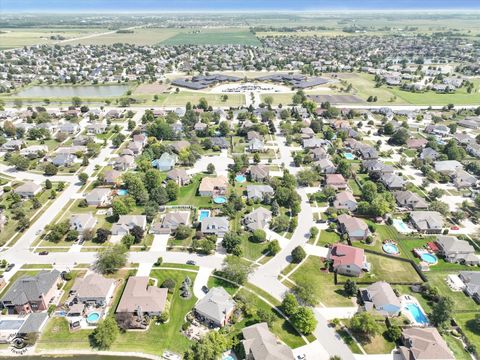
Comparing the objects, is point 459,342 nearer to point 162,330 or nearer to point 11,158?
point 162,330

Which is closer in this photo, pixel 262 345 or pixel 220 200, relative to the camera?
pixel 262 345

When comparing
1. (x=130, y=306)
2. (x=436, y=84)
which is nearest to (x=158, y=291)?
(x=130, y=306)

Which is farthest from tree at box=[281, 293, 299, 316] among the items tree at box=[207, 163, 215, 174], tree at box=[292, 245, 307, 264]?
tree at box=[207, 163, 215, 174]

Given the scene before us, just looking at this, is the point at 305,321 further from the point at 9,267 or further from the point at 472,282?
the point at 9,267

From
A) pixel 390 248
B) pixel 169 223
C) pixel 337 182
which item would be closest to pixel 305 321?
pixel 390 248

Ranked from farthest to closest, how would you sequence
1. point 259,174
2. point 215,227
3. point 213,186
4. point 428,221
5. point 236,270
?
1. point 259,174
2. point 213,186
3. point 428,221
4. point 215,227
5. point 236,270

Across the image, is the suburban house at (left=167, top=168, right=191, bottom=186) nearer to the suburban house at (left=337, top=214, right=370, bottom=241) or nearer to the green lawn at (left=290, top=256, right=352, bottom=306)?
the green lawn at (left=290, top=256, right=352, bottom=306)

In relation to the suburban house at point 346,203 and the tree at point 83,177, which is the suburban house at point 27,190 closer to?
the tree at point 83,177
